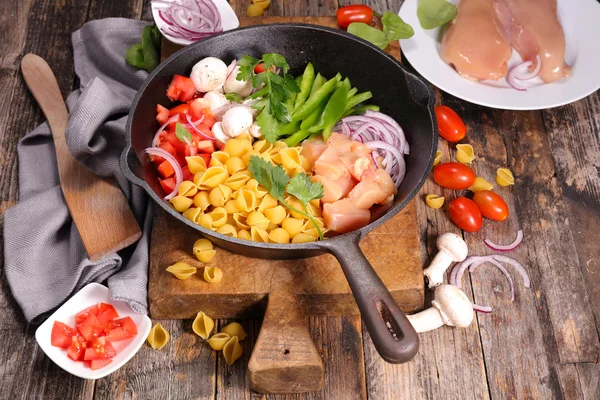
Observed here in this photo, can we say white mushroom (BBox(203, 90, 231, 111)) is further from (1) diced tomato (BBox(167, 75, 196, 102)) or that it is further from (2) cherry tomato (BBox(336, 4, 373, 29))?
(2) cherry tomato (BBox(336, 4, 373, 29))

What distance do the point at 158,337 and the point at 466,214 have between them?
3.86ft

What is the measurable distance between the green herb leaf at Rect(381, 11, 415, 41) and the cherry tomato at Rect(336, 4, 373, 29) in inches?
5.7

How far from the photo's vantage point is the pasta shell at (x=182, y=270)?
2.14 m

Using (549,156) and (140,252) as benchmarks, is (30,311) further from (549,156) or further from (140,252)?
(549,156)

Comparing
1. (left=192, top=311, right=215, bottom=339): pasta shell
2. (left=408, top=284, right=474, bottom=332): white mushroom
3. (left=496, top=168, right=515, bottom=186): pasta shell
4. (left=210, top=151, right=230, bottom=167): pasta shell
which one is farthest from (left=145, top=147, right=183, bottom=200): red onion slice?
(left=496, top=168, right=515, bottom=186): pasta shell

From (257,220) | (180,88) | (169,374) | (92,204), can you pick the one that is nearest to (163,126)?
(180,88)

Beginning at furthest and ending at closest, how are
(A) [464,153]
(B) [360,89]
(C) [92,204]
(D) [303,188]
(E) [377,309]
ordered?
(A) [464,153], (B) [360,89], (C) [92,204], (D) [303,188], (E) [377,309]

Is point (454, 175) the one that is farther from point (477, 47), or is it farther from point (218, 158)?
point (218, 158)

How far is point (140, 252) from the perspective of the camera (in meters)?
2.29

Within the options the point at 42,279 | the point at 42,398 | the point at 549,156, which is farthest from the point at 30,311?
the point at 549,156

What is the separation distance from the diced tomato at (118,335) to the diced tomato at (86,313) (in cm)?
10

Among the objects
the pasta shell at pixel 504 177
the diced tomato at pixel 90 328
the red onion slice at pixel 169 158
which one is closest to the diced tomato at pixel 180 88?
the red onion slice at pixel 169 158

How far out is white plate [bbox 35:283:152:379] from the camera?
2084 millimetres

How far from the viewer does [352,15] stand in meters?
2.76
